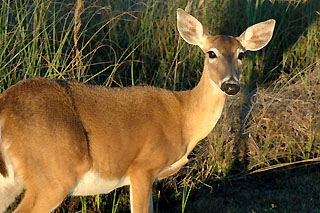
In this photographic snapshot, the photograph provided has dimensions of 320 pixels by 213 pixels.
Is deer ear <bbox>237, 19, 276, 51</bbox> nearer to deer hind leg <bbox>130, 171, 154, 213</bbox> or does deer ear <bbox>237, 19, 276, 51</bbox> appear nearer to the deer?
the deer

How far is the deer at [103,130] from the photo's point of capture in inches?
174

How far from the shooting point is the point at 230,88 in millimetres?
5043

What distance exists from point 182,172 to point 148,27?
2891 millimetres

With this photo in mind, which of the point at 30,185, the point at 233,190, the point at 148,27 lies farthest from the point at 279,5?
the point at 30,185

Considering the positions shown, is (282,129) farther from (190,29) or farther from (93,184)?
(93,184)

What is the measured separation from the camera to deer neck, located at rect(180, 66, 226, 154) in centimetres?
543

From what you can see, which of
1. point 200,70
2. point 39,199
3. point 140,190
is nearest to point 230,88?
point 140,190

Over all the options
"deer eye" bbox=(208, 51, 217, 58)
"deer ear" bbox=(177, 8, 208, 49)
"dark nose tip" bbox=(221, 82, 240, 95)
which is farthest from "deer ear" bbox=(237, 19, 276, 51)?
"dark nose tip" bbox=(221, 82, 240, 95)

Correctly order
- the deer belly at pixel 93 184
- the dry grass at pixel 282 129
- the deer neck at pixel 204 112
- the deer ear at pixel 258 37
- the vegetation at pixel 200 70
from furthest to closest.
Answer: the dry grass at pixel 282 129 < the vegetation at pixel 200 70 < the deer ear at pixel 258 37 < the deer neck at pixel 204 112 < the deer belly at pixel 93 184

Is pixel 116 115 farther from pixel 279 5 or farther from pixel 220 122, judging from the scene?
pixel 279 5

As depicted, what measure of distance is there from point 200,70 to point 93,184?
12.5 ft

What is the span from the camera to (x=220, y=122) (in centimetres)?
705

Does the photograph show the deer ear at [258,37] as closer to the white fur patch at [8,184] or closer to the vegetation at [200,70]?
the vegetation at [200,70]

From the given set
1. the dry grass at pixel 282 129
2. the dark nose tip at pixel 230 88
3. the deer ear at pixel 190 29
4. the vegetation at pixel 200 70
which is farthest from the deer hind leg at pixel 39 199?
the dry grass at pixel 282 129
